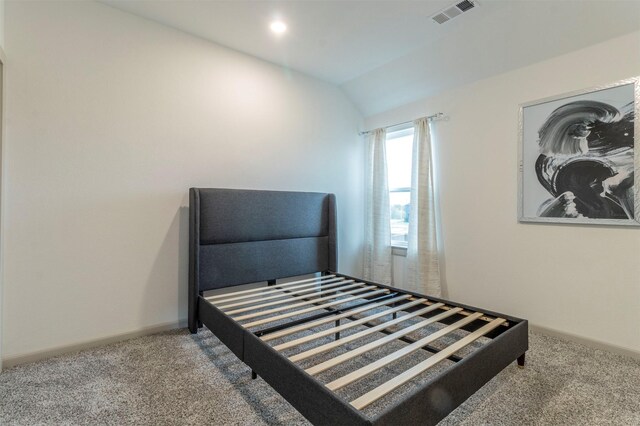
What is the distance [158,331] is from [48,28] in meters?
2.35

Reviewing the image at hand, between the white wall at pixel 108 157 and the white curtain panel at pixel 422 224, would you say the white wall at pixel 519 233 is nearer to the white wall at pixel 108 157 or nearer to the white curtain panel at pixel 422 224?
the white curtain panel at pixel 422 224

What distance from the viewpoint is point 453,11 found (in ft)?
7.74

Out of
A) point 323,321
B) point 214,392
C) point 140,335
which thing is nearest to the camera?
point 214,392

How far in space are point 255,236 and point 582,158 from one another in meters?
2.73

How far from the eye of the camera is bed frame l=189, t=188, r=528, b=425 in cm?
126

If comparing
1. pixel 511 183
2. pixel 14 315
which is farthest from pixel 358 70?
pixel 14 315

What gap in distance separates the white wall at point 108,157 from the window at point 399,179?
5.35ft

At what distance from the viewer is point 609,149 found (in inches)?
87.7

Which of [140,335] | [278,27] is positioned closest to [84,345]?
[140,335]

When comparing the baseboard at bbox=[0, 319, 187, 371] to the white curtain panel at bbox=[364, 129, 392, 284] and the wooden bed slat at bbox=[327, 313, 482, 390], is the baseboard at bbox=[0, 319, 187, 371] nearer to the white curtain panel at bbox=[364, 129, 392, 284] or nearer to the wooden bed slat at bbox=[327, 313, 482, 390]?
the wooden bed slat at bbox=[327, 313, 482, 390]

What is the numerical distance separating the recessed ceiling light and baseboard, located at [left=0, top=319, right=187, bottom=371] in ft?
8.59

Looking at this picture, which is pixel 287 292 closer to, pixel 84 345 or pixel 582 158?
pixel 84 345

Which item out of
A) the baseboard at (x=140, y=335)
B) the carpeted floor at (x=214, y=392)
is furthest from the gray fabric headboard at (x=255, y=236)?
the carpeted floor at (x=214, y=392)

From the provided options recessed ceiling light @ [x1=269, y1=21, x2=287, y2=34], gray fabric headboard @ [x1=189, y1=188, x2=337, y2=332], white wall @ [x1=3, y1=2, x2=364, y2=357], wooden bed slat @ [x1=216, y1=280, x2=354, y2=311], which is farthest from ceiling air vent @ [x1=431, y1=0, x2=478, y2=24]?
wooden bed slat @ [x1=216, y1=280, x2=354, y2=311]
